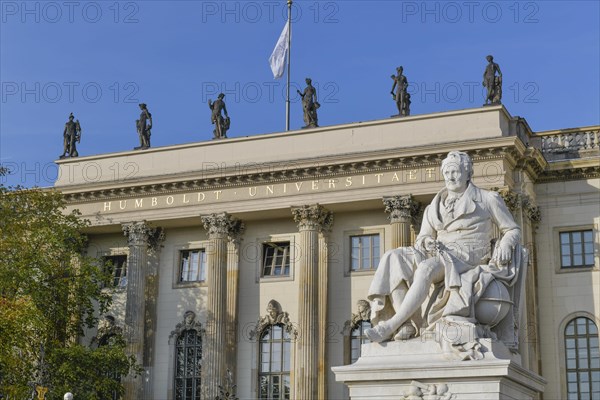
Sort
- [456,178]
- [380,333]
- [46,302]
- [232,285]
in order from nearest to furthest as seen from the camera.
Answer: [380,333], [456,178], [46,302], [232,285]

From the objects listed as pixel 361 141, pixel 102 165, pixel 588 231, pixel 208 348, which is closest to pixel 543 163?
pixel 588 231

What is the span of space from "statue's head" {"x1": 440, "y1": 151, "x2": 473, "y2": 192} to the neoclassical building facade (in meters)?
26.0

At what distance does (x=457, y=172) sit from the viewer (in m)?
12.2

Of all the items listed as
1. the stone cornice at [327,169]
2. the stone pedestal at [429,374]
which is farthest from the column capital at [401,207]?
the stone pedestal at [429,374]

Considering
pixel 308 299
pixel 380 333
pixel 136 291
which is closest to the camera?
pixel 380 333

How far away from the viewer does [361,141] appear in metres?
41.3

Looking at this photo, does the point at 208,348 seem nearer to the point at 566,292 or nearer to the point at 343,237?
the point at 343,237

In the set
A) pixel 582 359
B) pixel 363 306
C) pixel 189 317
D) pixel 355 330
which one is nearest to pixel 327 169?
pixel 363 306

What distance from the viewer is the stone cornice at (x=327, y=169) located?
38.3 metres

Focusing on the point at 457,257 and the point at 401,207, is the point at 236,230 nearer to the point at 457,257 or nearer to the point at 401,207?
the point at 401,207

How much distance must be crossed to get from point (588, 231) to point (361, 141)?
891 centimetres

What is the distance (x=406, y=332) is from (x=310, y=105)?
32.5 metres

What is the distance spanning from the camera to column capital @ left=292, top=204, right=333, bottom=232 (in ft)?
133

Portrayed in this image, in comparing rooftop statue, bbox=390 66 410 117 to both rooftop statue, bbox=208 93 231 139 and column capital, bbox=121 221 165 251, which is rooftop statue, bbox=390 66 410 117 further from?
column capital, bbox=121 221 165 251
